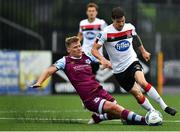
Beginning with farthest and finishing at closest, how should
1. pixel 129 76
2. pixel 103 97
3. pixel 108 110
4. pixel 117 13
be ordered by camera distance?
pixel 129 76, pixel 117 13, pixel 103 97, pixel 108 110

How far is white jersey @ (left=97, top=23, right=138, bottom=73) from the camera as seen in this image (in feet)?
46.6

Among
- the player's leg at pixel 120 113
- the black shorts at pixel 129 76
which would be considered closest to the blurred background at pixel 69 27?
the black shorts at pixel 129 76

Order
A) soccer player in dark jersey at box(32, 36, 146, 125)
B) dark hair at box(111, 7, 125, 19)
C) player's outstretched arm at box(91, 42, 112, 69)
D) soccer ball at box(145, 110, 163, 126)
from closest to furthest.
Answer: soccer ball at box(145, 110, 163, 126), soccer player in dark jersey at box(32, 36, 146, 125), player's outstretched arm at box(91, 42, 112, 69), dark hair at box(111, 7, 125, 19)

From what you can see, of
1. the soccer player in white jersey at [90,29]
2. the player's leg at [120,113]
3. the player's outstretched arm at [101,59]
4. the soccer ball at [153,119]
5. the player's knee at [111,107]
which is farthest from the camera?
the soccer player in white jersey at [90,29]

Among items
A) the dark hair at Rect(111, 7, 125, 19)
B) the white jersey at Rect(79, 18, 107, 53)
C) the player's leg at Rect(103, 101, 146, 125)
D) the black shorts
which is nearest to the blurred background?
the white jersey at Rect(79, 18, 107, 53)

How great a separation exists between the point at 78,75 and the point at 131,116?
1271 mm

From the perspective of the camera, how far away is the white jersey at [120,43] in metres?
14.2

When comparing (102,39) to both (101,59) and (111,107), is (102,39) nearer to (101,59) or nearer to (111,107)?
(101,59)

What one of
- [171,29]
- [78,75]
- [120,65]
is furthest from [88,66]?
[171,29]

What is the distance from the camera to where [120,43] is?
46.8 ft

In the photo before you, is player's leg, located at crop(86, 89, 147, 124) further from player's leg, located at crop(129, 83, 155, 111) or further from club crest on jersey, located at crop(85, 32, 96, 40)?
club crest on jersey, located at crop(85, 32, 96, 40)


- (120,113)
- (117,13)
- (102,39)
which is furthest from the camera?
(102,39)

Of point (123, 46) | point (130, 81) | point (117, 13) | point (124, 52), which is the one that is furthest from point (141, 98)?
point (117, 13)

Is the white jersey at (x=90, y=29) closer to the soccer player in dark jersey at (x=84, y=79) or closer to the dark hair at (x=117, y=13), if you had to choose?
the dark hair at (x=117, y=13)
